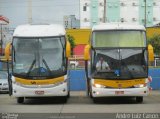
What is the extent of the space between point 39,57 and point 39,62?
0.71ft

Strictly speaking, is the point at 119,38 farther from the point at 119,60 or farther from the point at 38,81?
the point at 38,81

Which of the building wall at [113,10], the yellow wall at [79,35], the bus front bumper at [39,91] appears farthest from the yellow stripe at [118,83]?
the building wall at [113,10]

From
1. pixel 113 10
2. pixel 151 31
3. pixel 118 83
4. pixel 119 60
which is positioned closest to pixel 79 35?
pixel 151 31

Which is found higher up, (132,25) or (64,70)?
(132,25)

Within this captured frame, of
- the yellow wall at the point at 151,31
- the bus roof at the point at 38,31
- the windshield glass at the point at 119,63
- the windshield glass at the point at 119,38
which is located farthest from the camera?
the yellow wall at the point at 151,31

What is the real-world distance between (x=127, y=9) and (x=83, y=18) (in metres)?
9.83

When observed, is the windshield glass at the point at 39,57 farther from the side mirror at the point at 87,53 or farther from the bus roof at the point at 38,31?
the side mirror at the point at 87,53

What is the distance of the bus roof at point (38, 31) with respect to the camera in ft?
71.2

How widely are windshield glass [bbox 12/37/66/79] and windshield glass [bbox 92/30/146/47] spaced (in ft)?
4.96

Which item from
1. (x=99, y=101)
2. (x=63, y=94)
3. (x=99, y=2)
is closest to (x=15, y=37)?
(x=63, y=94)

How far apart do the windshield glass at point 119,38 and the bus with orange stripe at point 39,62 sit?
1.35m

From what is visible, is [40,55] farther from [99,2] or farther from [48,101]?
[99,2]

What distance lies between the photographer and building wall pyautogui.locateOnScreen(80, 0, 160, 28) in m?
105

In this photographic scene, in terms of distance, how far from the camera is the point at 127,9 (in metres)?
110
